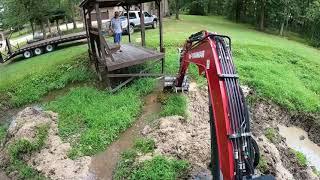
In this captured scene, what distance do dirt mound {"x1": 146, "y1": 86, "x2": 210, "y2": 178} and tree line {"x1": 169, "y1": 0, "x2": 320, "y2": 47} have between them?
781 inches

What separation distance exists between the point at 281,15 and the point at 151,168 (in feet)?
80.0

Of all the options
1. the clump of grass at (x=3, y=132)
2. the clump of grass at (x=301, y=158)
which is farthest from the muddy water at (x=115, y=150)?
the clump of grass at (x=301, y=158)

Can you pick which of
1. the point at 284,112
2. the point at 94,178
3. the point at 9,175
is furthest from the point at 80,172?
the point at 284,112

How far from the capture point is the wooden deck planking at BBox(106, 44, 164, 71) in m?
13.6

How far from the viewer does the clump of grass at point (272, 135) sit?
11445mm

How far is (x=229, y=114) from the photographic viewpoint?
5926 mm

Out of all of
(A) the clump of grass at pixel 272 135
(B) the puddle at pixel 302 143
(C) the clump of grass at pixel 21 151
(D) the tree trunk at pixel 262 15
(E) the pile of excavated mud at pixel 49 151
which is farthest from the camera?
(D) the tree trunk at pixel 262 15

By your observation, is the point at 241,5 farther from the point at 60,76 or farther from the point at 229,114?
the point at 229,114

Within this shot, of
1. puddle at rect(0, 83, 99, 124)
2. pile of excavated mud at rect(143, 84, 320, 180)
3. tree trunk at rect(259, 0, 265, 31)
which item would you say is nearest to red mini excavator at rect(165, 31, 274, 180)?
pile of excavated mud at rect(143, 84, 320, 180)

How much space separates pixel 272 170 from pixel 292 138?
423 centimetres

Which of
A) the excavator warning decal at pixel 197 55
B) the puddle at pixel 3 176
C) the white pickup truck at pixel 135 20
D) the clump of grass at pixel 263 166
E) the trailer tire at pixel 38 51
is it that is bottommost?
the puddle at pixel 3 176

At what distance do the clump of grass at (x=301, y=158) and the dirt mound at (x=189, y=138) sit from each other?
2831 millimetres

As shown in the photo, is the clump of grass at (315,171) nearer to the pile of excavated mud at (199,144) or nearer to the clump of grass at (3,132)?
the pile of excavated mud at (199,144)

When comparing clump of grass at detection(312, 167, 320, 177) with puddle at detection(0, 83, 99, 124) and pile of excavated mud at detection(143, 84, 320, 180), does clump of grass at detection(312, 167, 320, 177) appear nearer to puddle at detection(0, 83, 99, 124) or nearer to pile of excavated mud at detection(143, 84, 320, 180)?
pile of excavated mud at detection(143, 84, 320, 180)
